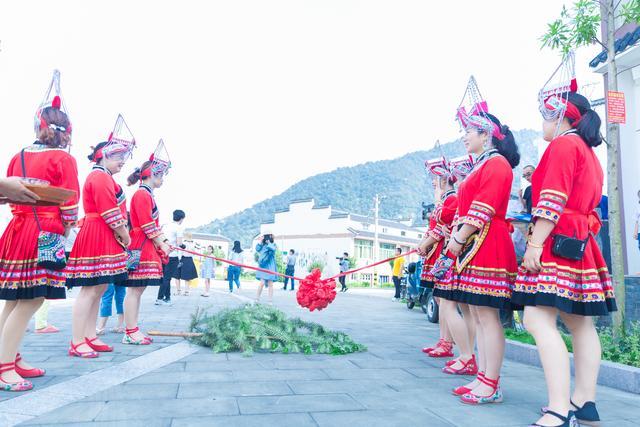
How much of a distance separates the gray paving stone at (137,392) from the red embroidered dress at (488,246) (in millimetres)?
2186

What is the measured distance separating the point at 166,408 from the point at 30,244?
1.66 m

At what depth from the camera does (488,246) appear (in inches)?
133

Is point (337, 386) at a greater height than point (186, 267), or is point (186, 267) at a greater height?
point (186, 267)

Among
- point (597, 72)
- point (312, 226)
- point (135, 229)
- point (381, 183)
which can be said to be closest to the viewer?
point (135, 229)

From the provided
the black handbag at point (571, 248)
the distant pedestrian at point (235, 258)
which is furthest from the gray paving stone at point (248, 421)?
the distant pedestrian at point (235, 258)

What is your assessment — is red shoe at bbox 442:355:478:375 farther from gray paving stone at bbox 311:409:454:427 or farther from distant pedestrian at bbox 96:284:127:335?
distant pedestrian at bbox 96:284:127:335

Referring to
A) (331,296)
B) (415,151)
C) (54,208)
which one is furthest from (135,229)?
(415,151)

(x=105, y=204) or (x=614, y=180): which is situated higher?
(x=614, y=180)

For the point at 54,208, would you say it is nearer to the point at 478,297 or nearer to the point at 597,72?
the point at 478,297

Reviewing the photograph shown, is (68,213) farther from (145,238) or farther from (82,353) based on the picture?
(145,238)

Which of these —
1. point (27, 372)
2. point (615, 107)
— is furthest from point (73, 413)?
point (615, 107)

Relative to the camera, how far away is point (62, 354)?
4.64m

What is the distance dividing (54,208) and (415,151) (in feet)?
524

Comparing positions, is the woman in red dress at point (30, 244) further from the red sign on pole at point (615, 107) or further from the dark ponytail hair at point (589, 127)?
the red sign on pole at point (615, 107)
